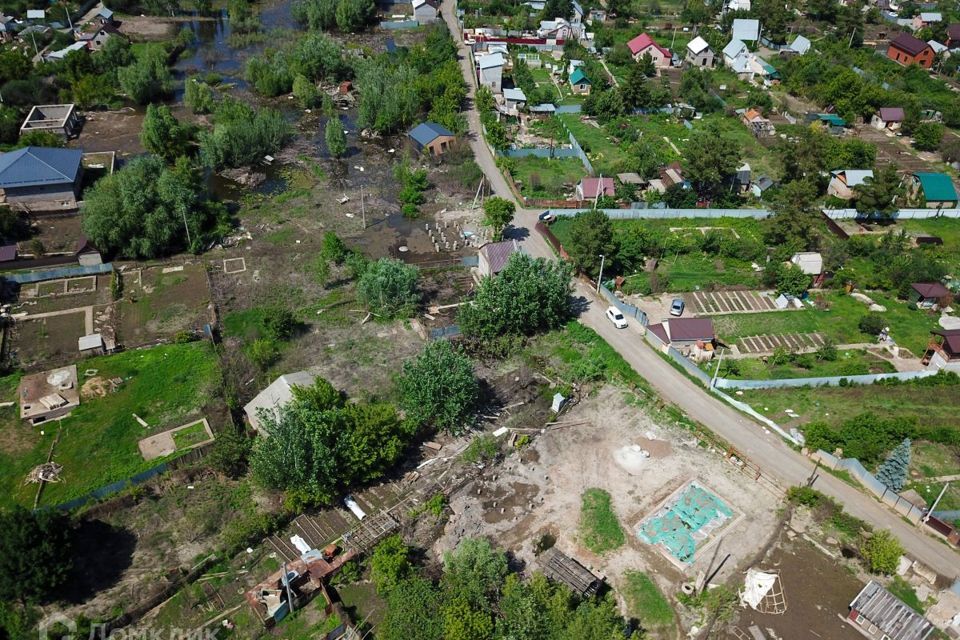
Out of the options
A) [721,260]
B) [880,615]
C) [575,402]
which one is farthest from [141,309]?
[880,615]

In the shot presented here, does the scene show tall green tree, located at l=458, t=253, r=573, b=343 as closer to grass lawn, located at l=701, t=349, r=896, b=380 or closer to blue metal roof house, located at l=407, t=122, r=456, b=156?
grass lawn, located at l=701, t=349, r=896, b=380

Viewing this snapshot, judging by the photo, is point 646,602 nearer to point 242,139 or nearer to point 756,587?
point 756,587

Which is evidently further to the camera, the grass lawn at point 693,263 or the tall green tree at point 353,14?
the tall green tree at point 353,14

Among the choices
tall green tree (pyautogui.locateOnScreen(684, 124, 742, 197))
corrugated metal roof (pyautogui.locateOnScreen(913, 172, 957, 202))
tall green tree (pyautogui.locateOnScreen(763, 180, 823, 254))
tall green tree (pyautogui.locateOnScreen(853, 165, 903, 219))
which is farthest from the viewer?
corrugated metal roof (pyautogui.locateOnScreen(913, 172, 957, 202))

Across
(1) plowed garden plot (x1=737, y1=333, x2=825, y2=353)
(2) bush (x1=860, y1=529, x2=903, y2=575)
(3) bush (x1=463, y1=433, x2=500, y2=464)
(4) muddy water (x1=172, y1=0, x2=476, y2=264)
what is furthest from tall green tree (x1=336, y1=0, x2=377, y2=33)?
(2) bush (x1=860, y1=529, x2=903, y2=575)

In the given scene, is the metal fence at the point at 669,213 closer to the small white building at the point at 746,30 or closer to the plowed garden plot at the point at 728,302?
the plowed garden plot at the point at 728,302

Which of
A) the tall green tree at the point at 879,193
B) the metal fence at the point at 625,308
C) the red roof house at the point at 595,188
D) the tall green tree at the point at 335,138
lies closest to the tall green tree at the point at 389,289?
the metal fence at the point at 625,308
